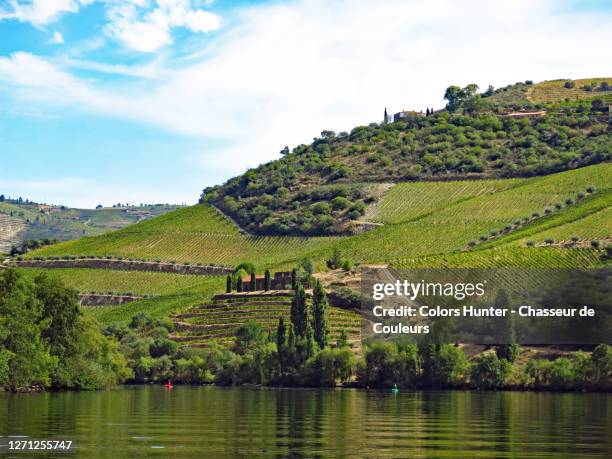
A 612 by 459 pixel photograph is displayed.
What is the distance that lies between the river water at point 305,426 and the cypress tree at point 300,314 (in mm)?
29788

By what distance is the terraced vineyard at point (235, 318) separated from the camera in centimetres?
13875

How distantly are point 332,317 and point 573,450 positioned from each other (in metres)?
99.0

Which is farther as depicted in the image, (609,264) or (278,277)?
(278,277)

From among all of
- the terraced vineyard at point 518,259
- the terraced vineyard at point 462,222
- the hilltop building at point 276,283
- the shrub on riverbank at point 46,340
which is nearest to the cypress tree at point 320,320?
the shrub on riverbank at point 46,340

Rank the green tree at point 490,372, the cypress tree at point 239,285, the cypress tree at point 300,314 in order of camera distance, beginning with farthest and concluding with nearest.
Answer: the cypress tree at point 239,285 → the cypress tree at point 300,314 → the green tree at point 490,372

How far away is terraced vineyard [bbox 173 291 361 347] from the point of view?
455 feet

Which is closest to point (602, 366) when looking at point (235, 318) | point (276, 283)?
point (235, 318)

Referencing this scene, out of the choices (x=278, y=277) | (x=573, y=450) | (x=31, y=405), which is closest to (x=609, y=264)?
(x=278, y=277)

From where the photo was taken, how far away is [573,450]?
42.9 m

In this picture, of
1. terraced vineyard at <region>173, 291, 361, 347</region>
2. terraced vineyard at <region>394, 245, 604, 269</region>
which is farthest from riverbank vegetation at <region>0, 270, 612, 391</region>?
terraced vineyard at <region>394, 245, 604, 269</region>

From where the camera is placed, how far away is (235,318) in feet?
481

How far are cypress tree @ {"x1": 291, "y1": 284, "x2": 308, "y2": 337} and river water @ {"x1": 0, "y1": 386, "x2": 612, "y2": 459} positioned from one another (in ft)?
97.7

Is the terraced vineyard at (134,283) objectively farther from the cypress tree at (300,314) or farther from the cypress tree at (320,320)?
the cypress tree at (300,314)

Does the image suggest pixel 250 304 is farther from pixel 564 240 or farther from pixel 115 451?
pixel 115 451
